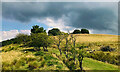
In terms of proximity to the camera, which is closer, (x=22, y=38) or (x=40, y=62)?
(x=40, y=62)

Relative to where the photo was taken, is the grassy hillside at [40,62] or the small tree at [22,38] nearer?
the grassy hillside at [40,62]

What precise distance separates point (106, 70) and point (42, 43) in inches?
844

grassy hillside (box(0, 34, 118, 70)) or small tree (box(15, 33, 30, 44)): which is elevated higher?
small tree (box(15, 33, 30, 44))

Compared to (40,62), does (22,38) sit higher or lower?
higher

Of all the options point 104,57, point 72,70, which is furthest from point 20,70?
point 104,57

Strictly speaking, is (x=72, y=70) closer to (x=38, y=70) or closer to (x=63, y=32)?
(x=38, y=70)

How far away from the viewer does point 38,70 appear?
50.3 feet

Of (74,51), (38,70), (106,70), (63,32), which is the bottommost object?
(106,70)

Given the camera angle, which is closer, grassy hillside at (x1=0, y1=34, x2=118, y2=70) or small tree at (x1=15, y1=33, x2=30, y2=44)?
grassy hillside at (x1=0, y1=34, x2=118, y2=70)

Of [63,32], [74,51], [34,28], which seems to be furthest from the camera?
[34,28]

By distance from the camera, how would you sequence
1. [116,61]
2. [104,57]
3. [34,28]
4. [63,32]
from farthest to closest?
[34,28], [63,32], [104,57], [116,61]

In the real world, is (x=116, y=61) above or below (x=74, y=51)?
below

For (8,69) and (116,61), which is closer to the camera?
(8,69)

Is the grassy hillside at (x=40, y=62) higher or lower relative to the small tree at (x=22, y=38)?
lower
